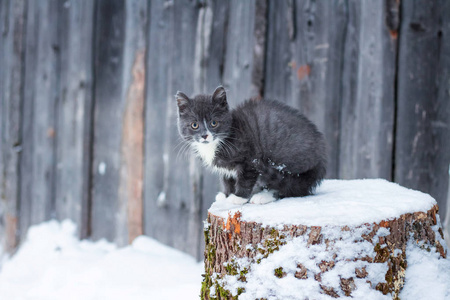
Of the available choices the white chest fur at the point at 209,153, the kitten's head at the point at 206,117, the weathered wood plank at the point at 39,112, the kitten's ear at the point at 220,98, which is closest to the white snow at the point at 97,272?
the weathered wood plank at the point at 39,112

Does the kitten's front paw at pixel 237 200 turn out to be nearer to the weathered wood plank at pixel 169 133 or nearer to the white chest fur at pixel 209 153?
the white chest fur at pixel 209 153

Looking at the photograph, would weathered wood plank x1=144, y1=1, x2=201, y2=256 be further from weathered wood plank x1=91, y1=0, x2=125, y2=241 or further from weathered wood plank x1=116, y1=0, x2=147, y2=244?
weathered wood plank x1=91, y1=0, x2=125, y2=241

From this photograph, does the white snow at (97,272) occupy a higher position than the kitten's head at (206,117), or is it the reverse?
the kitten's head at (206,117)

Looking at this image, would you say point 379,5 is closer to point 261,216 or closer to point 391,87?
point 391,87

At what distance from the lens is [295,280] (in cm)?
173

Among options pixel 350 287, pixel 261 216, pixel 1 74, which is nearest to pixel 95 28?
pixel 1 74

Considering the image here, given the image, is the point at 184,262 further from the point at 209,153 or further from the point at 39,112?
the point at 39,112

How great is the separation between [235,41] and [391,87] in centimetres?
134

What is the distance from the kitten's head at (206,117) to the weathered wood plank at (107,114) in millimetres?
2120

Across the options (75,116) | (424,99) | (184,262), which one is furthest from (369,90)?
(75,116)

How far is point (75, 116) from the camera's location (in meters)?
5.02

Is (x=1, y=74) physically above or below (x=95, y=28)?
below

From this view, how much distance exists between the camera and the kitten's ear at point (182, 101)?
2.45 metres

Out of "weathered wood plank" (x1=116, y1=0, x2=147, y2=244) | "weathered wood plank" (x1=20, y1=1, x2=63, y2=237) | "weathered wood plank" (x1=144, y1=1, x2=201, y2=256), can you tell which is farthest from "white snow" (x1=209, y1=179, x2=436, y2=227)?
"weathered wood plank" (x1=20, y1=1, x2=63, y2=237)
